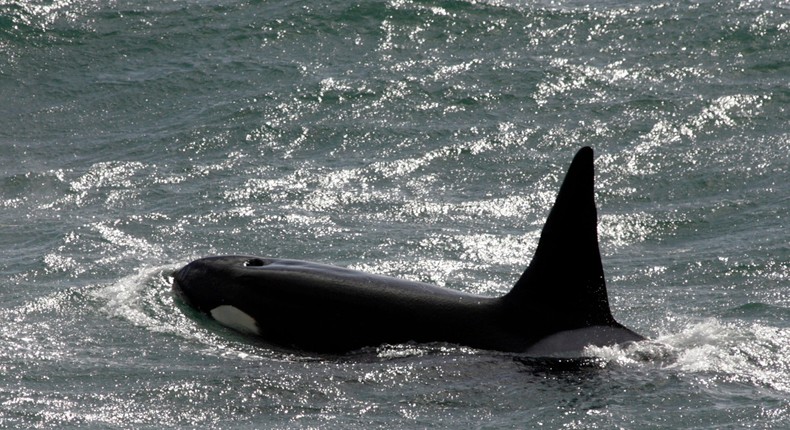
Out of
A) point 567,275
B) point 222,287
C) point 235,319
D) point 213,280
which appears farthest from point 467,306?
point 213,280

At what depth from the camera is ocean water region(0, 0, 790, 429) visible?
31.6ft

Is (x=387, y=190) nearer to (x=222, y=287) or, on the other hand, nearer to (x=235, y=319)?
(x=222, y=287)

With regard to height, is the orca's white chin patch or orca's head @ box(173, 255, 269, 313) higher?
orca's head @ box(173, 255, 269, 313)

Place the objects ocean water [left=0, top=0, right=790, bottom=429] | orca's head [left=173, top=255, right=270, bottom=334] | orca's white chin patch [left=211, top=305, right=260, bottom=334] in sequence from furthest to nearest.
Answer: orca's head [left=173, top=255, right=270, bottom=334] → orca's white chin patch [left=211, top=305, right=260, bottom=334] → ocean water [left=0, top=0, right=790, bottom=429]

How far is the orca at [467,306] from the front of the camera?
10195 millimetres

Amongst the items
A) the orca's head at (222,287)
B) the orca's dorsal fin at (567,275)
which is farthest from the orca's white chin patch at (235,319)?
the orca's dorsal fin at (567,275)

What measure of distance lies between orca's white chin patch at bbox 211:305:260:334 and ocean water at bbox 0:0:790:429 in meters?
0.14

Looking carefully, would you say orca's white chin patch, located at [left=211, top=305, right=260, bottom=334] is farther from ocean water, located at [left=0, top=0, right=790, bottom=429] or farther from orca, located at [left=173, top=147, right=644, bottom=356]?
ocean water, located at [left=0, top=0, right=790, bottom=429]

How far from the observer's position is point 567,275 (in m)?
10.2

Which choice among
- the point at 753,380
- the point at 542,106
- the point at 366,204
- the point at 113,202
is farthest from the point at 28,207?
the point at 753,380

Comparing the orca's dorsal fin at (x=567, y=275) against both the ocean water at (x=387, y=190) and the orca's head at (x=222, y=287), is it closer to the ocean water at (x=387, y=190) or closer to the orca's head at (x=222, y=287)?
the ocean water at (x=387, y=190)

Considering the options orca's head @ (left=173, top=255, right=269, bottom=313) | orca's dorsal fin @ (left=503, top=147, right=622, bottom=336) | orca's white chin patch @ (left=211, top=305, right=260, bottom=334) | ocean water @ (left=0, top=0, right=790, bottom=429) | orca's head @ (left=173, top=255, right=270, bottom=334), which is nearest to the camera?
ocean water @ (left=0, top=0, right=790, bottom=429)

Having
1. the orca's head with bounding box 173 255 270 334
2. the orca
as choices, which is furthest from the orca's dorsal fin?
the orca's head with bounding box 173 255 270 334

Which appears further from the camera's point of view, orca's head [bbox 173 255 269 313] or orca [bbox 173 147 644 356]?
orca's head [bbox 173 255 269 313]
